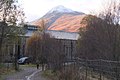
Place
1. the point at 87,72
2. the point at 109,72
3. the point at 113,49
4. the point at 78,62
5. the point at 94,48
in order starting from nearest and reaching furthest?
the point at 109,72, the point at 87,72, the point at 78,62, the point at 113,49, the point at 94,48

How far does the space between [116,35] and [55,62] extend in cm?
633

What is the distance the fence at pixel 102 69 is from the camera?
1820 cm

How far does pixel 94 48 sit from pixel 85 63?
13.9 meters

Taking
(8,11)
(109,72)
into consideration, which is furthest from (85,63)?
(8,11)

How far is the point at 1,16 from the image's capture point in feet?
111

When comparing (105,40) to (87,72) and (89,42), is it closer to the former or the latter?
(89,42)

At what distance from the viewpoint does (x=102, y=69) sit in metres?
20.9

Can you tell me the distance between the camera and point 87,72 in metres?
24.0

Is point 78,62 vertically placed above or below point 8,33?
below

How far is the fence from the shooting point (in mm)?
18203

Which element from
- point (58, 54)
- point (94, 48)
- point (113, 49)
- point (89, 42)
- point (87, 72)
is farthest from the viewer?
point (89, 42)

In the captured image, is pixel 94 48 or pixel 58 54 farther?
pixel 94 48

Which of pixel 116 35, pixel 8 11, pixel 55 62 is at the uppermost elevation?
pixel 8 11

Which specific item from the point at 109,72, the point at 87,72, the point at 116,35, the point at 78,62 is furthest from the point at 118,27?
the point at 109,72
